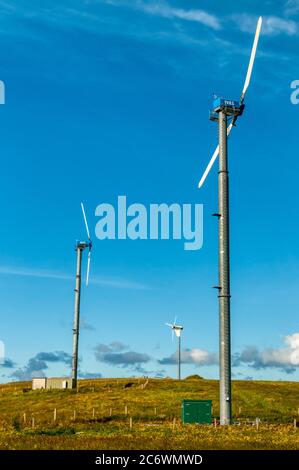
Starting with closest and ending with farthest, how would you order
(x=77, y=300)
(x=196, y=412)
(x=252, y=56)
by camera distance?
(x=196, y=412), (x=252, y=56), (x=77, y=300)

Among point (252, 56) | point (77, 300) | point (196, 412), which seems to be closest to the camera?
point (196, 412)

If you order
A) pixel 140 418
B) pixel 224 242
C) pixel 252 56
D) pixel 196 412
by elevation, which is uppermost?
pixel 252 56

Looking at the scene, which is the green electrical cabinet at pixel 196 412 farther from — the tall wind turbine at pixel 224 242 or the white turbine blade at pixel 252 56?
the white turbine blade at pixel 252 56

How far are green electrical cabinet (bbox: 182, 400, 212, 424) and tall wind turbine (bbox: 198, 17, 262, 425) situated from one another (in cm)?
162

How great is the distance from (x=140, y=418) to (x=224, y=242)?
23.6 meters

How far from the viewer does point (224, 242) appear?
5741cm

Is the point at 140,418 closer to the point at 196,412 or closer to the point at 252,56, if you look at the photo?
the point at 196,412

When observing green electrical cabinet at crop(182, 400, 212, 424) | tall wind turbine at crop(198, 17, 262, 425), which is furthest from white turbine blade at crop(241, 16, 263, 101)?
green electrical cabinet at crop(182, 400, 212, 424)

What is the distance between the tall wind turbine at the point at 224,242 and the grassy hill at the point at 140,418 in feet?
11.3

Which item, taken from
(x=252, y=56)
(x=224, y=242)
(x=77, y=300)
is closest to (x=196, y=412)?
(x=224, y=242)

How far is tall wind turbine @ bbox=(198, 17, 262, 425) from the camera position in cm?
5597

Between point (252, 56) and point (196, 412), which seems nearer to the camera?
point (196, 412)
